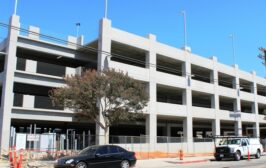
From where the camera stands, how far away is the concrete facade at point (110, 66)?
3080 cm

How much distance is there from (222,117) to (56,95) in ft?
94.2

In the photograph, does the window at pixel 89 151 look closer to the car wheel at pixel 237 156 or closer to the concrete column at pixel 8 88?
the concrete column at pixel 8 88

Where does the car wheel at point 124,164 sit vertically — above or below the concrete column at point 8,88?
below

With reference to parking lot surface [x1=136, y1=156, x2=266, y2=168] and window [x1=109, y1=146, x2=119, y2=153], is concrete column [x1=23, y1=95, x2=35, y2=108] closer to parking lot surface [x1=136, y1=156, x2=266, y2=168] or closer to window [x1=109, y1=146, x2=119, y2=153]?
parking lot surface [x1=136, y1=156, x2=266, y2=168]

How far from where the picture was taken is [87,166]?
60.5ft

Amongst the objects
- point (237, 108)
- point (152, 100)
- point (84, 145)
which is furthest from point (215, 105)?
point (84, 145)

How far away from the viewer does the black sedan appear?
18.1 m

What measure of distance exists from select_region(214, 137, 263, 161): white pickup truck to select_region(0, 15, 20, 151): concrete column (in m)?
17.8

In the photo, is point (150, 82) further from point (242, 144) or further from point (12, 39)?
point (12, 39)

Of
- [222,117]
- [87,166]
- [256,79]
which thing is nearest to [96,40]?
[87,166]

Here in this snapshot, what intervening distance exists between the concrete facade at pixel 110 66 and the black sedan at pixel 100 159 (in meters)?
9.28

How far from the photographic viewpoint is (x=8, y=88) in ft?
98.9

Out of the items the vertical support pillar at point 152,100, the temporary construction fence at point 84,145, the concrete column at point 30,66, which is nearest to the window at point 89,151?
the temporary construction fence at point 84,145

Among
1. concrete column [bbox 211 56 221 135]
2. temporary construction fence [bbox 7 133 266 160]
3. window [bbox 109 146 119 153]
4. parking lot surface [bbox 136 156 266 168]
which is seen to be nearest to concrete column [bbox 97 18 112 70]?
temporary construction fence [bbox 7 133 266 160]
